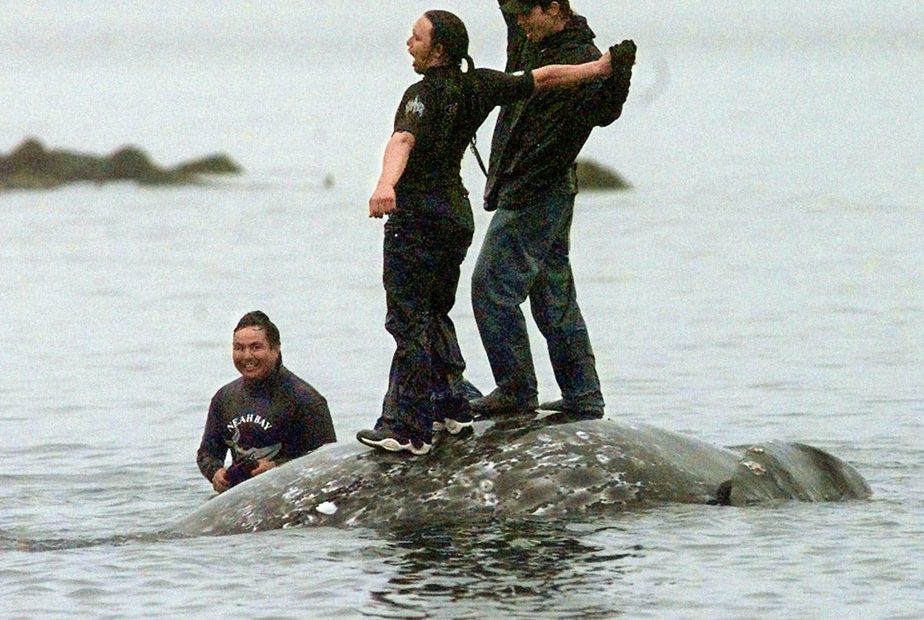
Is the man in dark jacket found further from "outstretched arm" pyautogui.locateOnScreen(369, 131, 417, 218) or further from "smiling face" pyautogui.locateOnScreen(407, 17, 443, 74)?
"outstretched arm" pyautogui.locateOnScreen(369, 131, 417, 218)

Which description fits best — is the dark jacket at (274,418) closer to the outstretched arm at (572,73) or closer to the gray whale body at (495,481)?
the gray whale body at (495,481)

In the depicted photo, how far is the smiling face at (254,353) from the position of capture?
48.0 feet

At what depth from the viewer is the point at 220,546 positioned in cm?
1366

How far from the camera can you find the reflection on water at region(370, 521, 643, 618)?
12.4 metres

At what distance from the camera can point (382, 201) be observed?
12062 millimetres

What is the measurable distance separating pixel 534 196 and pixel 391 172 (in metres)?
1.40

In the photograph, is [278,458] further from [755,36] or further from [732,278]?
[755,36]

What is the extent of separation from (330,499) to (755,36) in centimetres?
15596

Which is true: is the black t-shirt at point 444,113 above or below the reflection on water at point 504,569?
above

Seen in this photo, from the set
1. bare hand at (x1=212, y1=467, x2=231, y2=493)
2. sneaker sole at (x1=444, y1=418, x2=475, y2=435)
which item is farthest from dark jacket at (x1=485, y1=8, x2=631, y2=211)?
bare hand at (x1=212, y1=467, x2=231, y2=493)

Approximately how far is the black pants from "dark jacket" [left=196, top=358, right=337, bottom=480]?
147 cm

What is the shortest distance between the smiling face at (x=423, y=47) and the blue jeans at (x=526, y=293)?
1.18 metres

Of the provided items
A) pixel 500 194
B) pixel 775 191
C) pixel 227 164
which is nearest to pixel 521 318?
pixel 500 194

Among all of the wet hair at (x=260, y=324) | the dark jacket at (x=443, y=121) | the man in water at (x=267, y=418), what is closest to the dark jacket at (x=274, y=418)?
the man in water at (x=267, y=418)
